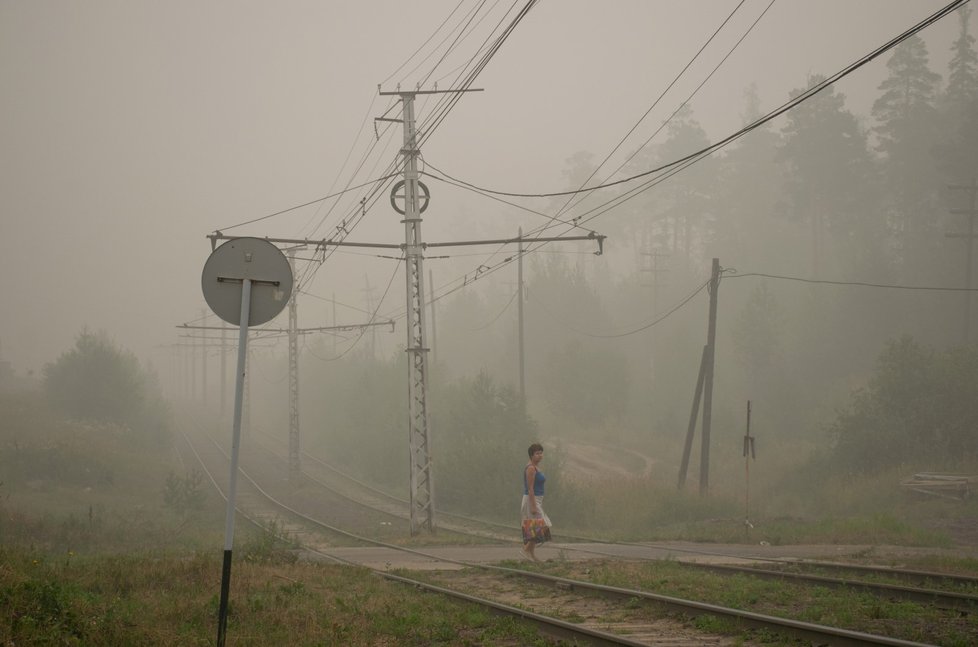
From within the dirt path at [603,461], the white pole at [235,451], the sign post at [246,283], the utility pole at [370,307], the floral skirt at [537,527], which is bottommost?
the dirt path at [603,461]

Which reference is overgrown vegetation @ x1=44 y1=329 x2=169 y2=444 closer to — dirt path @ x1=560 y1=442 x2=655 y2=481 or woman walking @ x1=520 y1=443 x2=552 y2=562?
dirt path @ x1=560 y1=442 x2=655 y2=481

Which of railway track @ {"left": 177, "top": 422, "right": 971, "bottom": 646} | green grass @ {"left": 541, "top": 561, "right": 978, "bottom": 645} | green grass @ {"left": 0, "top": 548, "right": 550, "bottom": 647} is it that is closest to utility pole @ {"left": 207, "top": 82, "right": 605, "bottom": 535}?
railway track @ {"left": 177, "top": 422, "right": 971, "bottom": 646}

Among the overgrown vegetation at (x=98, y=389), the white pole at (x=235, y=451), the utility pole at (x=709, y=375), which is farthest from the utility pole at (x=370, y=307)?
the white pole at (x=235, y=451)

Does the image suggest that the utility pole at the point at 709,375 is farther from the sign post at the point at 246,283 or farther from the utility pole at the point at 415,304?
the sign post at the point at 246,283

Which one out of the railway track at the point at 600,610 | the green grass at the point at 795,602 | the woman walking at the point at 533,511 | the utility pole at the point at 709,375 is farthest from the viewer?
the utility pole at the point at 709,375

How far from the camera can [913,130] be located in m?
61.2

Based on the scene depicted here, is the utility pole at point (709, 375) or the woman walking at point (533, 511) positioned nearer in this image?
the woman walking at point (533, 511)

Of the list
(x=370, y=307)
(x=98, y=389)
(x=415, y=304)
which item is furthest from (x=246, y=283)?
(x=370, y=307)

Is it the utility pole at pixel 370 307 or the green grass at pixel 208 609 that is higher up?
the utility pole at pixel 370 307

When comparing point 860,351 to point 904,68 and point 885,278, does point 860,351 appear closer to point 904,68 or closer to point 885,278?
point 885,278

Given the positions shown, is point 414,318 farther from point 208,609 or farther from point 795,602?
point 795,602

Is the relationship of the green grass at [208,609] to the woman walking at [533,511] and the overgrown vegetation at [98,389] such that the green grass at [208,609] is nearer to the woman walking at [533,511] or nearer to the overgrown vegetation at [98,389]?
the woman walking at [533,511]

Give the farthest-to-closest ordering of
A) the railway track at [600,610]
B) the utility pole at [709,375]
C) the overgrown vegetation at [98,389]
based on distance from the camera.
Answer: the overgrown vegetation at [98,389], the utility pole at [709,375], the railway track at [600,610]

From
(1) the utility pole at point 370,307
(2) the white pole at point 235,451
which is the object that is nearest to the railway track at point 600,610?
(2) the white pole at point 235,451
